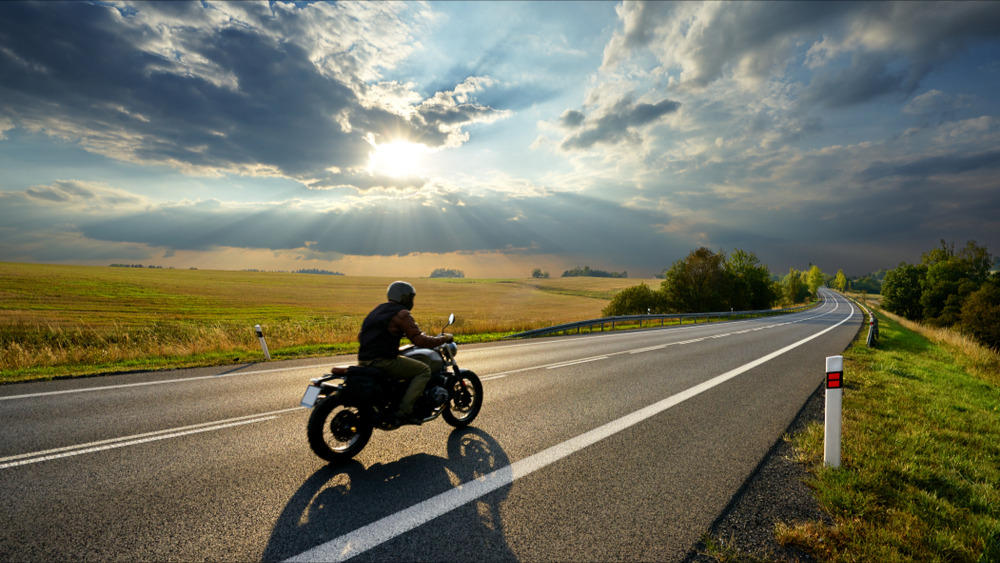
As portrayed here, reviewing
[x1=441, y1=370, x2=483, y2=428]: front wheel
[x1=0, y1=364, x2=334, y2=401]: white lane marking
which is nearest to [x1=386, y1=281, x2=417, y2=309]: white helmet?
[x1=441, y1=370, x2=483, y2=428]: front wheel

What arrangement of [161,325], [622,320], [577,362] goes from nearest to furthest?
1. [577,362]
2. [161,325]
3. [622,320]

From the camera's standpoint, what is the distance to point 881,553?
266 cm

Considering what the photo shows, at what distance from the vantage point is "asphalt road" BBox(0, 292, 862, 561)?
279 cm

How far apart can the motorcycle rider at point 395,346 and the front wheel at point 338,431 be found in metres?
0.41

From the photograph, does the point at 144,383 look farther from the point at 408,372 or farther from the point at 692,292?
the point at 692,292

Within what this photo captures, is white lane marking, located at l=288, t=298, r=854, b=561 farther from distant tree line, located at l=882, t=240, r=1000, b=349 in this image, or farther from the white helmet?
distant tree line, located at l=882, t=240, r=1000, b=349

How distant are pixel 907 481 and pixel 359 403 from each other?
534 centimetres

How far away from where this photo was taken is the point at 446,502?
129 inches

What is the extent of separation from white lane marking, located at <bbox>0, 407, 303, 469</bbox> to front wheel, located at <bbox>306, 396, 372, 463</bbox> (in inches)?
67.3

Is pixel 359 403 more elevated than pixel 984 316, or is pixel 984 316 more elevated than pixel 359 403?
pixel 359 403

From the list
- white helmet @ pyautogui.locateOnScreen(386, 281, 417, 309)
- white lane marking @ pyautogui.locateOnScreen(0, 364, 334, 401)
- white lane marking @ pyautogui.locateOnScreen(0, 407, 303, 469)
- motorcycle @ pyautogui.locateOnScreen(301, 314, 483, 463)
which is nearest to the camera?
motorcycle @ pyautogui.locateOnScreen(301, 314, 483, 463)

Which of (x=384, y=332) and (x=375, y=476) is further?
(x=384, y=332)

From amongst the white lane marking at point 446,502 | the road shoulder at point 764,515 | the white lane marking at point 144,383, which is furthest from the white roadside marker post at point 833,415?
the white lane marking at point 144,383

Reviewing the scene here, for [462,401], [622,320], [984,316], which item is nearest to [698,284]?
[984,316]
